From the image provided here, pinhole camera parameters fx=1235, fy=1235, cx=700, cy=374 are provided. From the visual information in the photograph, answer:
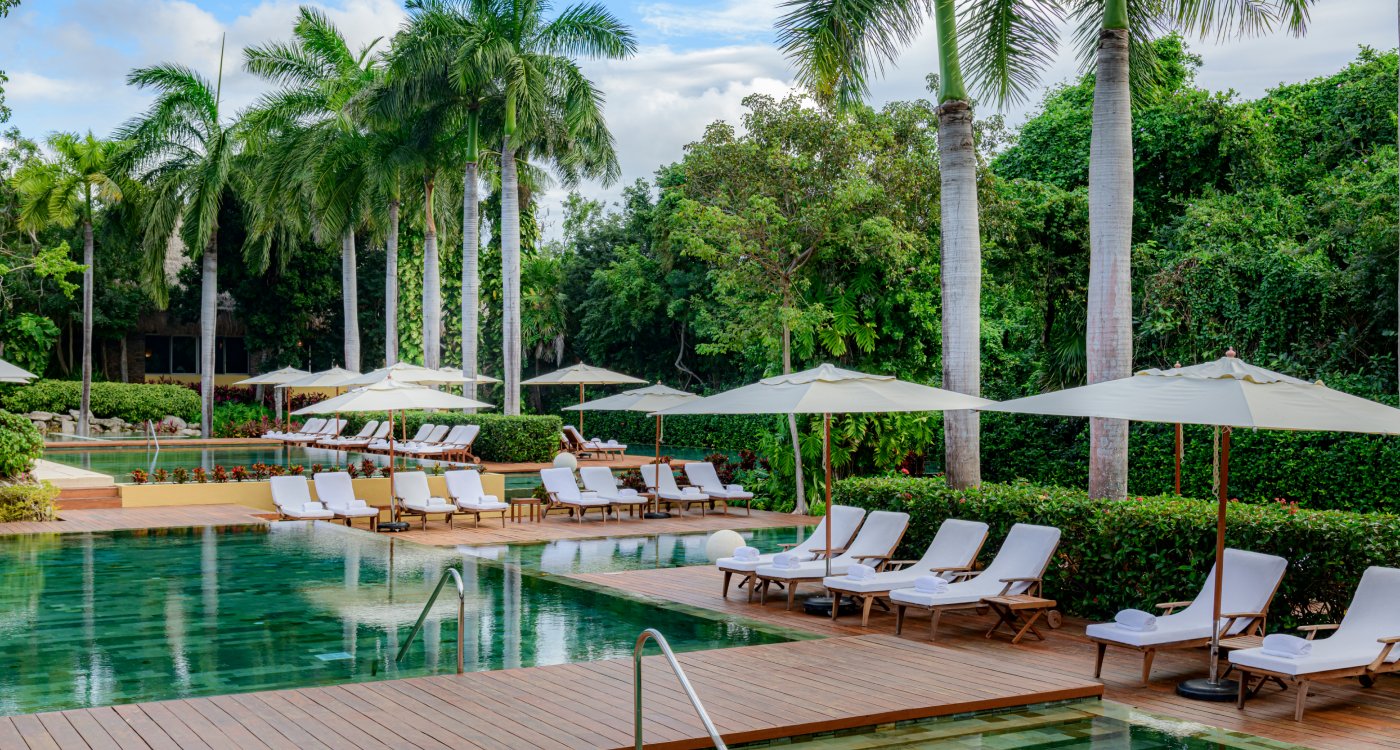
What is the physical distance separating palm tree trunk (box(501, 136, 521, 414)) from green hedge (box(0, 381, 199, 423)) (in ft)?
56.9

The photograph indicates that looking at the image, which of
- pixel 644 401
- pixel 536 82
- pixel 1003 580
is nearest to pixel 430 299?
pixel 536 82

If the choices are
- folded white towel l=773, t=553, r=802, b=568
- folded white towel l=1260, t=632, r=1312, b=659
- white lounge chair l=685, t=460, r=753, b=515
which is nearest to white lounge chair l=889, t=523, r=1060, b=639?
folded white towel l=773, t=553, r=802, b=568

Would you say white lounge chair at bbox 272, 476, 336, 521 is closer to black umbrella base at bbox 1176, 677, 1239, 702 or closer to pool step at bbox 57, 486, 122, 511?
pool step at bbox 57, 486, 122, 511

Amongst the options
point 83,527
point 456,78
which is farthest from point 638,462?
point 83,527

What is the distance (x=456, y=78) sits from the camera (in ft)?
88.3

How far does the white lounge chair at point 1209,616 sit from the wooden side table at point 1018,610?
872 millimetres

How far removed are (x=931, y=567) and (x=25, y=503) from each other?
12.5m

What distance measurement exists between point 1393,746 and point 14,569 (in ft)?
41.1

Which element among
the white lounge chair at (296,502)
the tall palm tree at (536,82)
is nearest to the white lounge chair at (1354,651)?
the white lounge chair at (296,502)

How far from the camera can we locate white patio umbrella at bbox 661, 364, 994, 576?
10.9 meters

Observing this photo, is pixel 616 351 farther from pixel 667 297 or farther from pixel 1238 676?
pixel 1238 676

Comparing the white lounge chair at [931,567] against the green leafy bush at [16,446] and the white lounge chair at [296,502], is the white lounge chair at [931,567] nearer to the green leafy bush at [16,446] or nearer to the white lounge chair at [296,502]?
the white lounge chair at [296,502]

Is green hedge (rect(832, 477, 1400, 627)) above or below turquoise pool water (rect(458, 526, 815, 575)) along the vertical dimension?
above

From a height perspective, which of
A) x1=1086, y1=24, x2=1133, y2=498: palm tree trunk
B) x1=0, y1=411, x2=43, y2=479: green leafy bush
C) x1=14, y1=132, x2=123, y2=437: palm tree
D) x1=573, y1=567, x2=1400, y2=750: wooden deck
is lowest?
x1=573, y1=567, x2=1400, y2=750: wooden deck
